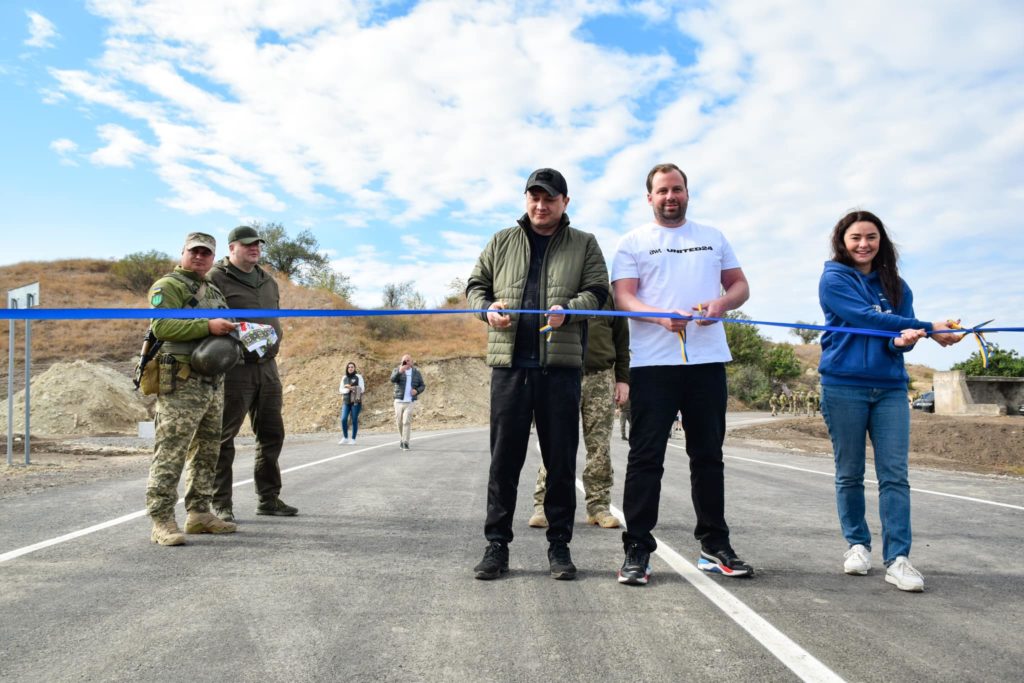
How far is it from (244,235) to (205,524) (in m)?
2.28

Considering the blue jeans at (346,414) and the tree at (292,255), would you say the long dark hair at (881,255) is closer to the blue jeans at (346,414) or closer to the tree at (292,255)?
the blue jeans at (346,414)

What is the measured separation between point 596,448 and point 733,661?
3.36 metres

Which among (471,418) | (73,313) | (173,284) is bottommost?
(471,418)

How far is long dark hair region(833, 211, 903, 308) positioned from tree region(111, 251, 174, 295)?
60504mm

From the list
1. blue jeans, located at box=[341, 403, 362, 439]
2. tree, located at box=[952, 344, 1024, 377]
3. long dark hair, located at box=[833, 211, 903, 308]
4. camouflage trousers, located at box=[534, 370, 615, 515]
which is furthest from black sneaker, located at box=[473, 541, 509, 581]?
tree, located at box=[952, 344, 1024, 377]

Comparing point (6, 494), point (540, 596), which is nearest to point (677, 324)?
point (540, 596)

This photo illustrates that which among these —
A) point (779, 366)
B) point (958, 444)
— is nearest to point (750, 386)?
point (779, 366)

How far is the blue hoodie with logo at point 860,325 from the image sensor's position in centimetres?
401

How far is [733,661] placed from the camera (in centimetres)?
260

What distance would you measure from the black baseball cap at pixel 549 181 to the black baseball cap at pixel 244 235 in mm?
2757

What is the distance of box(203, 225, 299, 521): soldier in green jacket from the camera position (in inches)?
220

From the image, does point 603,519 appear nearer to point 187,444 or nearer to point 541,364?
point 541,364

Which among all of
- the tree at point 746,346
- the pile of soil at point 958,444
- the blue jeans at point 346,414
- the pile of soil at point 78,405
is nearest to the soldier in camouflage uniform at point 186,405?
the blue jeans at point 346,414

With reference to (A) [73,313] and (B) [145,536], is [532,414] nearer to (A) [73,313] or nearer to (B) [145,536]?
(A) [73,313]
